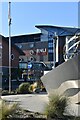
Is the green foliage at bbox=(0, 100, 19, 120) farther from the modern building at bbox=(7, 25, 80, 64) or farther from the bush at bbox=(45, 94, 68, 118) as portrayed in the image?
the modern building at bbox=(7, 25, 80, 64)

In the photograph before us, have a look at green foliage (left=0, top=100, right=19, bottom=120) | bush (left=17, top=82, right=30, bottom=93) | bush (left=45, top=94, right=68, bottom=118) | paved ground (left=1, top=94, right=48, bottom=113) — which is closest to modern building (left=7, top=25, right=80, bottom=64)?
bush (left=17, top=82, right=30, bottom=93)

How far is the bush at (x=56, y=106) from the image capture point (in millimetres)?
10023

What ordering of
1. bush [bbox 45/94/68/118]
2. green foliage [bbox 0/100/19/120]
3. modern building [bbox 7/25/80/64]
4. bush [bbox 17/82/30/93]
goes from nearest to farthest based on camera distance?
green foliage [bbox 0/100/19/120] → bush [bbox 45/94/68/118] → bush [bbox 17/82/30/93] → modern building [bbox 7/25/80/64]

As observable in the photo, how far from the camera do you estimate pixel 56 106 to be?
10148mm

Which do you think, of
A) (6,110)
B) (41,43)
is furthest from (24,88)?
(41,43)

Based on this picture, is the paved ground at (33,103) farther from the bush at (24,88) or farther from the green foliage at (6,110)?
the bush at (24,88)

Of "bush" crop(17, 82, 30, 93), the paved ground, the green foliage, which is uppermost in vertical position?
the green foliage

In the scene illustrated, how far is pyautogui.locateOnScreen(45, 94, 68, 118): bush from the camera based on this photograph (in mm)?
10023

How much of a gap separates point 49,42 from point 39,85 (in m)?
61.3

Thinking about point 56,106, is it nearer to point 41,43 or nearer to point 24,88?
point 24,88

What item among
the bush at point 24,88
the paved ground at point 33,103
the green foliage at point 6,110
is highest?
the green foliage at point 6,110

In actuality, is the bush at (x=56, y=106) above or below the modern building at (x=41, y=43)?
below

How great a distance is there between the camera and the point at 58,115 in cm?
1008

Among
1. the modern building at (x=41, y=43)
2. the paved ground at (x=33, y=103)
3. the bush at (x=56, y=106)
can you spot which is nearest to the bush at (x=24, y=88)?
the paved ground at (x=33, y=103)
